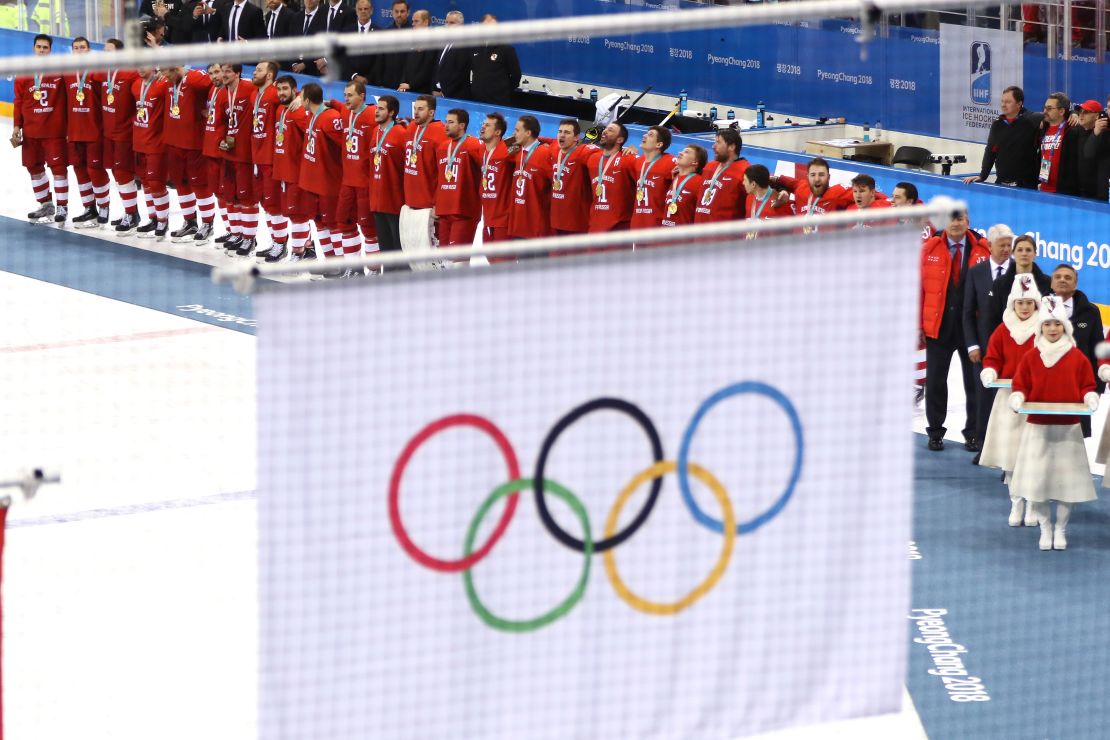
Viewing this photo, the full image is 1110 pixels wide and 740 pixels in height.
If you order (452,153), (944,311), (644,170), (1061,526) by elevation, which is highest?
(452,153)

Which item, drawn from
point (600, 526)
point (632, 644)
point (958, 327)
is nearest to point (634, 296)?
point (600, 526)

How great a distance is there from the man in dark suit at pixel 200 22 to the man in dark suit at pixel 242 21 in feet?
0.45

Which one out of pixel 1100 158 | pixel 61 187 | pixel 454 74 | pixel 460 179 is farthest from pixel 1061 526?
pixel 61 187

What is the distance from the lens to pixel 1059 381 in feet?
32.0

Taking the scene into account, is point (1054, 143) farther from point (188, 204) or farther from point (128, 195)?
point (128, 195)

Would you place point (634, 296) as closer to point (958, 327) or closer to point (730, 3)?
point (958, 327)

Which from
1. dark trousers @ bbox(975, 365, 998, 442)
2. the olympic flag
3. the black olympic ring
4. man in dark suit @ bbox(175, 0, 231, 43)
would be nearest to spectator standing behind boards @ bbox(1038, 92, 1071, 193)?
dark trousers @ bbox(975, 365, 998, 442)

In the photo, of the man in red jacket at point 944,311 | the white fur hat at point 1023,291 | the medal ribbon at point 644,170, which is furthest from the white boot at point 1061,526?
the medal ribbon at point 644,170

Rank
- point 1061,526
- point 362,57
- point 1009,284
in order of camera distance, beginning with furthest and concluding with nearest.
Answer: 1. point 362,57
2. point 1009,284
3. point 1061,526

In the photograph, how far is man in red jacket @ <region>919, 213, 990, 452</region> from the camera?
37.6 ft

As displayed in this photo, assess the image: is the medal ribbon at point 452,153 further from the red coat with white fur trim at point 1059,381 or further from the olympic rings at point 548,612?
the olympic rings at point 548,612

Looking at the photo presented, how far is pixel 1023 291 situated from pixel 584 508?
6.75m

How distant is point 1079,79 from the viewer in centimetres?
1672

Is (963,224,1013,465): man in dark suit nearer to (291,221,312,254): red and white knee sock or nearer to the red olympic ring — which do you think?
(291,221,312,254): red and white knee sock
